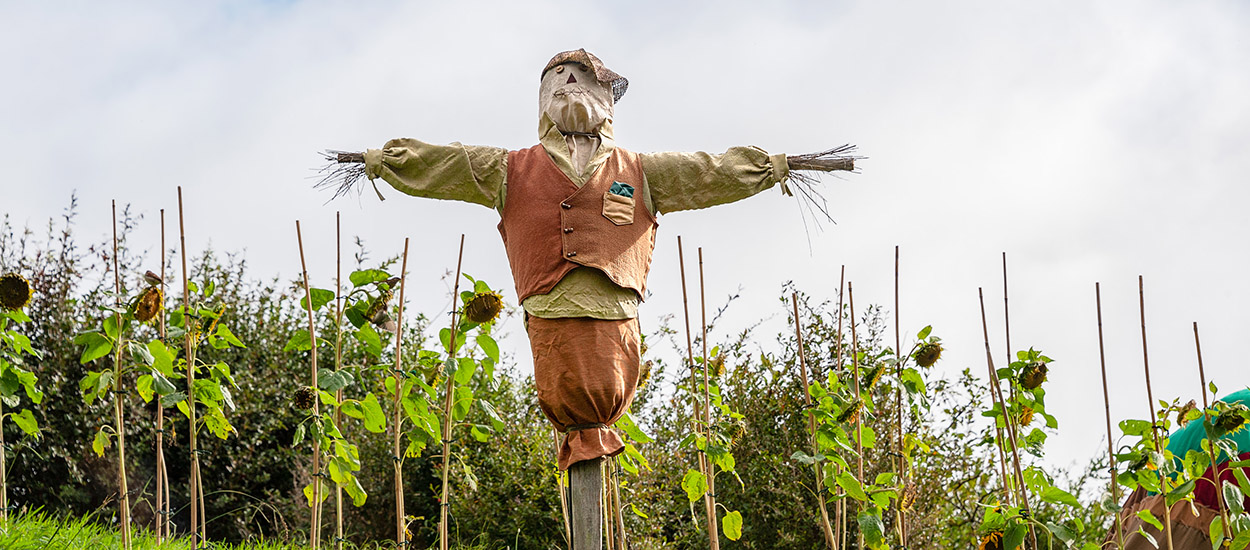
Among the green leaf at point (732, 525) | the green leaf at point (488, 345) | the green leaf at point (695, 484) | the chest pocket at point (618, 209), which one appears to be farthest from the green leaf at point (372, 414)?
the green leaf at point (732, 525)

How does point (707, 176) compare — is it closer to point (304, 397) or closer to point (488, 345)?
point (488, 345)

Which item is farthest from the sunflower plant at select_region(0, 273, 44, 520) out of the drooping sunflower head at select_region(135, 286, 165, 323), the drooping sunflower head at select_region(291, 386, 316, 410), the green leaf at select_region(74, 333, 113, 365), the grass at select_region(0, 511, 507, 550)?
the drooping sunflower head at select_region(291, 386, 316, 410)

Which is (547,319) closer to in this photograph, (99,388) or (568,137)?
(568,137)

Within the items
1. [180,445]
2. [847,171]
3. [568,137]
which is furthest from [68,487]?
[847,171]

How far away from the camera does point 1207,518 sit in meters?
3.82

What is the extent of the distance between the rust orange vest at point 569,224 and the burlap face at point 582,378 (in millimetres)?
125

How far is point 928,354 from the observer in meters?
3.60

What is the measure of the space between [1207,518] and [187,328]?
3202 millimetres

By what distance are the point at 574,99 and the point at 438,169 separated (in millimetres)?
421

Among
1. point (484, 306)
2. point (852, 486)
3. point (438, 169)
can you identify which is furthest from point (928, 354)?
point (438, 169)

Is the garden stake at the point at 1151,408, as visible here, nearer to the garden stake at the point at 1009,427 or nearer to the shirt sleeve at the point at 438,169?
the garden stake at the point at 1009,427

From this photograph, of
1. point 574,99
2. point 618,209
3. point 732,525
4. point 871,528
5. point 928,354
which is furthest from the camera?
point 732,525

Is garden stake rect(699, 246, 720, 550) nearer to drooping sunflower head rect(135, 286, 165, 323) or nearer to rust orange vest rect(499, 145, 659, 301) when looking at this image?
rust orange vest rect(499, 145, 659, 301)

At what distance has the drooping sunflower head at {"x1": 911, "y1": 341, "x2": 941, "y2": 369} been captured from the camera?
3.59 metres
